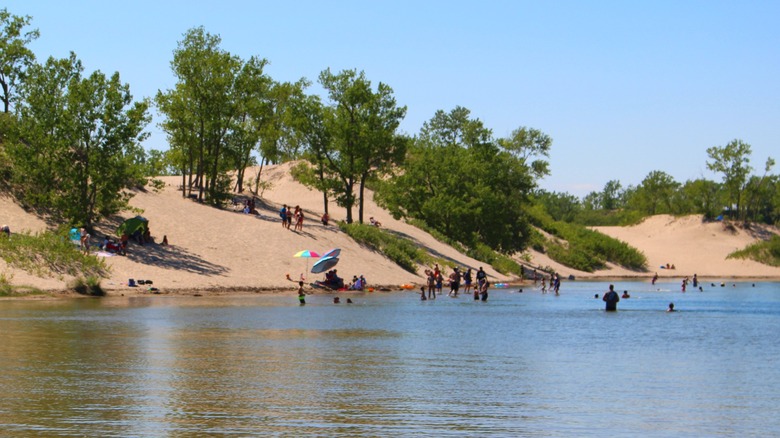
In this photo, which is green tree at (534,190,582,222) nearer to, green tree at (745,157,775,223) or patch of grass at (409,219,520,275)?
green tree at (745,157,775,223)

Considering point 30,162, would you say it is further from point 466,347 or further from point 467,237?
point 467,237

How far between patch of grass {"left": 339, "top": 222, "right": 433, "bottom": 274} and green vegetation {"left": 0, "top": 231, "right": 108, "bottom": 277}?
28.3 meters

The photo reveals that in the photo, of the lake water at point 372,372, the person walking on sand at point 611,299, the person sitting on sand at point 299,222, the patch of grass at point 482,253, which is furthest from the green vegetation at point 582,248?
the lake water at point 372,372

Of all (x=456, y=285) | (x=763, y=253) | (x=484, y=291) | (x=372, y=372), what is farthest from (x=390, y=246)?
(x=763, y=253)

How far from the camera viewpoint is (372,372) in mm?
26547

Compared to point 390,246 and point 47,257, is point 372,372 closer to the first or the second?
point 47,257

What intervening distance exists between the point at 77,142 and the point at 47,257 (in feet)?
33.2

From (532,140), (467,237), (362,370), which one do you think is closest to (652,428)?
(362,370)

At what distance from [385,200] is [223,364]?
73.7 meters

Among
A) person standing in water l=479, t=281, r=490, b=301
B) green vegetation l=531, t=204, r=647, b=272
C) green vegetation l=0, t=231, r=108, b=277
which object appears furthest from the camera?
green vegetation l=531, t=204, r=647, b=272

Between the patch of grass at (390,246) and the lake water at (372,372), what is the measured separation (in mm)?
30046

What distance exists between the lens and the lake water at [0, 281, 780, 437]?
19.4m

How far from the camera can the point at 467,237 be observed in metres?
97.9

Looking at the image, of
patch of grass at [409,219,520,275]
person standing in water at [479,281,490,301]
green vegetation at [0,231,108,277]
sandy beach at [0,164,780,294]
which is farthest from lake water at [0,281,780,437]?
patch of grass at [409,219,520,275]
